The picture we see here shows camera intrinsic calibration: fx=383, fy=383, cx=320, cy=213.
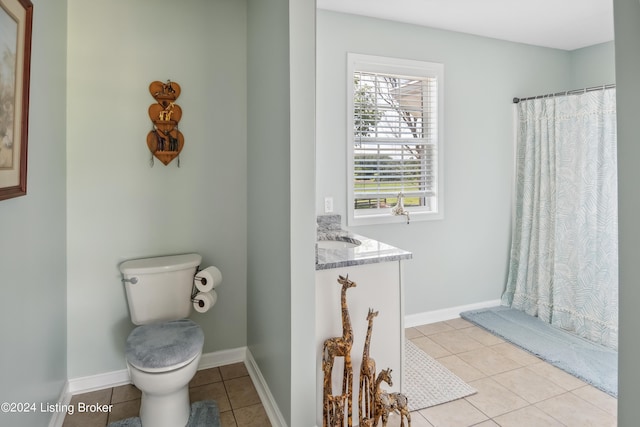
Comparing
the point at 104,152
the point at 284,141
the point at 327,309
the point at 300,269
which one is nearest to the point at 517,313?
the point at 327,309

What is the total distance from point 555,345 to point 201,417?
8.35 ft

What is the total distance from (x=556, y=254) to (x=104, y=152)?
3482mm

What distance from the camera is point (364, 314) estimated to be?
196 centimetres

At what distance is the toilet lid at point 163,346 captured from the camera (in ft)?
5.84

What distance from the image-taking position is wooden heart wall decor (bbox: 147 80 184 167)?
91.2 inches

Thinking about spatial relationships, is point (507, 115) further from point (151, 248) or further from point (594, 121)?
point (151, 248)

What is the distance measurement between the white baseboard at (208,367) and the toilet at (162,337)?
0.41 meters

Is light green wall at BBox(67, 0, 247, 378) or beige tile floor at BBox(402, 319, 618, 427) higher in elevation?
light green wall at BBox(67, 0, 247, 378)

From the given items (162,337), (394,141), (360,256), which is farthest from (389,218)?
(162,337)

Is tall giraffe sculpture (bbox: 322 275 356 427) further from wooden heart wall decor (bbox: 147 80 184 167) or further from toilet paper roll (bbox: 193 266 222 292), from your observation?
wooden heart wall decor (bbox: 147 80 184 167)

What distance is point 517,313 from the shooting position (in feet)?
11.4

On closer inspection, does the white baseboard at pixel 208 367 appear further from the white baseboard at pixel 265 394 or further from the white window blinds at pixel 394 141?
the white window blinds at pixel 394 141

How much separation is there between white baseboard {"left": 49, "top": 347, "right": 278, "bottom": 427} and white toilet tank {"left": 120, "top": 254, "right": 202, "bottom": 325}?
426mm

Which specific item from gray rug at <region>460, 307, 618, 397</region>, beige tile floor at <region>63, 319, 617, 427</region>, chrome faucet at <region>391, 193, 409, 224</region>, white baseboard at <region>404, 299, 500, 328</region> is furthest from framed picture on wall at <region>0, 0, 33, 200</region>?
gray rug at <region>460, 307, 618, 397</region>
